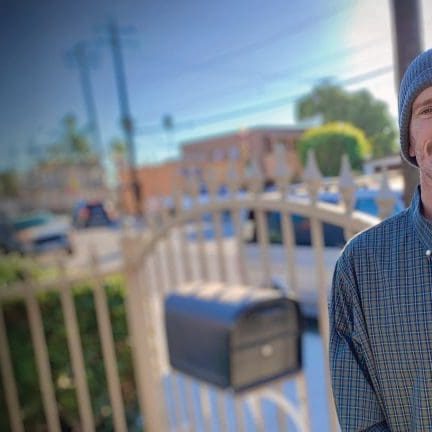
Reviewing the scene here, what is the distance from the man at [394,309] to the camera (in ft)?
2.07

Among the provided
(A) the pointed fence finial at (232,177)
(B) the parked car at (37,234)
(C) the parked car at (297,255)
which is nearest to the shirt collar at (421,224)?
(A) the pointed fence finial at (232,177)

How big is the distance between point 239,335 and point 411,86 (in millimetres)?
1059

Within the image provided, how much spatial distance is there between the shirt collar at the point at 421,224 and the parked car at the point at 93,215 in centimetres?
1481

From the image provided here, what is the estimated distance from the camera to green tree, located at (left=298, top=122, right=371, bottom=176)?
1.26 metres

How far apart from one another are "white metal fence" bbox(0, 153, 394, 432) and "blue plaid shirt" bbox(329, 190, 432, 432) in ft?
1.57

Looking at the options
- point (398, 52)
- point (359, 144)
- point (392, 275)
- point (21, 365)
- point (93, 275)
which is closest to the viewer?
point (392, 275)

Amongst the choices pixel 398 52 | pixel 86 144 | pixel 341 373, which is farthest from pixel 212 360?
pixel 86 144

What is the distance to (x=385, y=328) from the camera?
26.2 inches

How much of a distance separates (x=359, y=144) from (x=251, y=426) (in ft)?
6.97

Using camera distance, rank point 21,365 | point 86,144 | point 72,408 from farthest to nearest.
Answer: point 86,144
point 72,408
point 21,365

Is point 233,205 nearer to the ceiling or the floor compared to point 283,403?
nearer to the ceiling

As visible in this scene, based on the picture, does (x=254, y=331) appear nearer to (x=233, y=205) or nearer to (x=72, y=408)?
(x=233, y=205)

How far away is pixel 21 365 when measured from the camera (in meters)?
2.39

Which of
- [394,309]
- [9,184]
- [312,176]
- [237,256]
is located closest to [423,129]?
[394,309]
